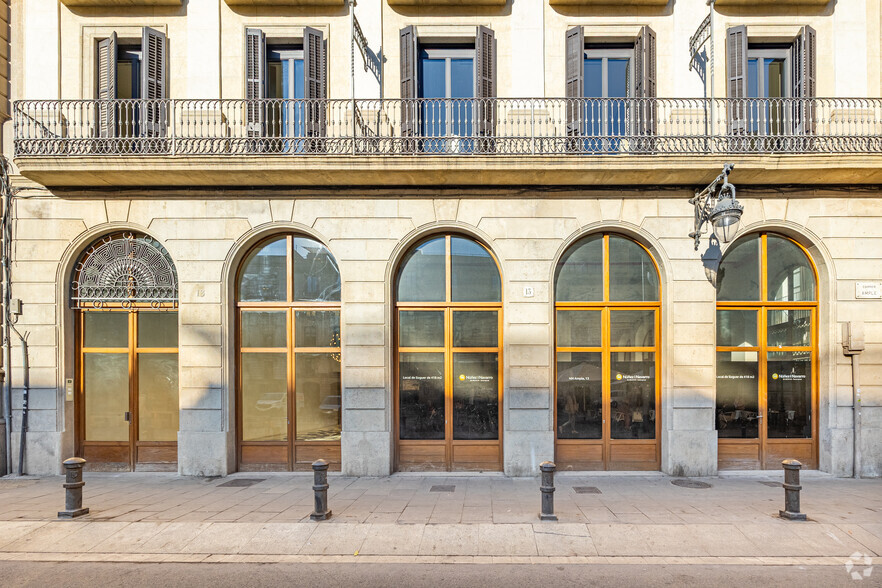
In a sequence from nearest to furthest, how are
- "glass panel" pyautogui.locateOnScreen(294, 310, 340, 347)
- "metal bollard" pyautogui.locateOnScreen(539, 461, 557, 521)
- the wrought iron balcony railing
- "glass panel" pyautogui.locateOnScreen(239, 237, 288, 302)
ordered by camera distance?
"metal bollard" pyautogui.locateOnScreen(539, 461, 557, 521) → the wrought iron balcony railing → "glass panel" pyautogui.locateOnScreen(294, 310, 340, 347) → "glass panel" pyautogui.locateOnScreen(239, 237, 288, 302)

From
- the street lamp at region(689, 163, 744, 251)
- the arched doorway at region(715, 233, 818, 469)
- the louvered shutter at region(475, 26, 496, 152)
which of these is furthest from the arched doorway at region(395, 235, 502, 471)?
the arched doorway at region(715, 233, 818, 469)

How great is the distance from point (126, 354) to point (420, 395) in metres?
6.12

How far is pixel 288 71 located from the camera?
33.2ft

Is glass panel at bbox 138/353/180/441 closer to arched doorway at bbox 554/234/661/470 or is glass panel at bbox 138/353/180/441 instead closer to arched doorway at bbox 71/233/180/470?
arched doorway at bbox 71/233/180/470

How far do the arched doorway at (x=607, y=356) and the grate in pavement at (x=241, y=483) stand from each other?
5820 mm

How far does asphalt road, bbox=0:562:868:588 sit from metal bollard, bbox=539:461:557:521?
124 centimetres

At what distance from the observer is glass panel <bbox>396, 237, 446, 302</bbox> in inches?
388

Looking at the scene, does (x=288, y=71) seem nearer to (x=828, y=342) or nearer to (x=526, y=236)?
(x=526, y=236)

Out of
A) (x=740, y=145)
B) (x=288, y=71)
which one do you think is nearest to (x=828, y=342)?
(x=740, y=145)

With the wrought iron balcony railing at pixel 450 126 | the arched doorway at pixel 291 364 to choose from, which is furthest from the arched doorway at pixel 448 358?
the wrought iron balcony railing at pixel 450 126

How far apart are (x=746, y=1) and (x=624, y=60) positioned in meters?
2.46

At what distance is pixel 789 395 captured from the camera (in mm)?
9766

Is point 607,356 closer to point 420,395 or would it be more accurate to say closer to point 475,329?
point 475,329

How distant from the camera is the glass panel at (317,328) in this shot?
9.84 metres
